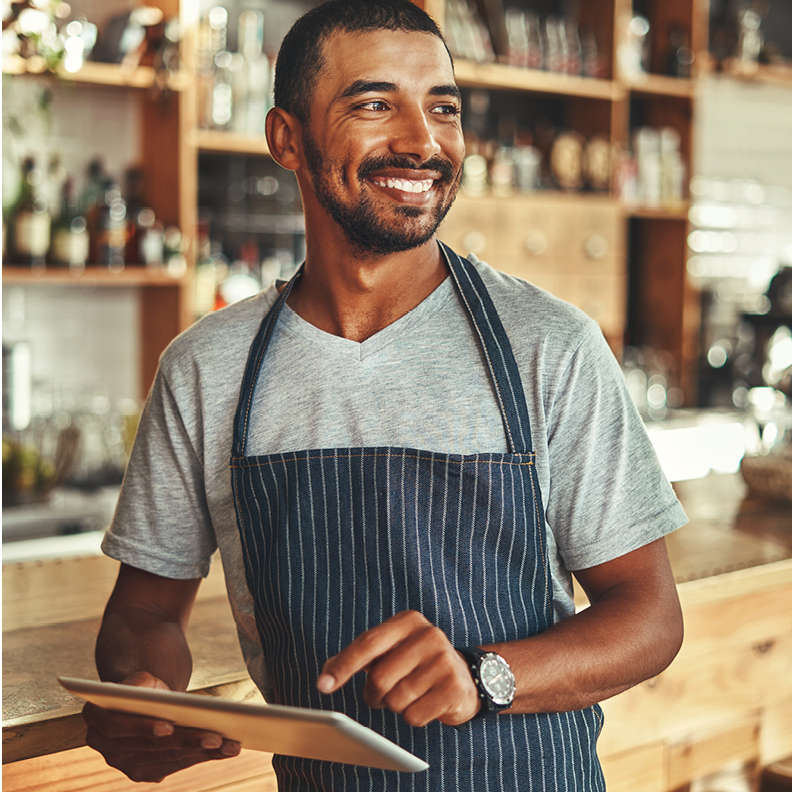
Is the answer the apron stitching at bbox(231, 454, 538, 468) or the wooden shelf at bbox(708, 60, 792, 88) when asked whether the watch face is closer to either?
the apron stitching at bbox(231, 454, 538, 468)

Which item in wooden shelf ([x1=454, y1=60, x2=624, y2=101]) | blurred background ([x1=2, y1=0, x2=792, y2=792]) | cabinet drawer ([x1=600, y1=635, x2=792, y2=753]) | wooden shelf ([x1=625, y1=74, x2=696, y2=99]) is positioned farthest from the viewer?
wooden shelf ([x1=625, y1=74, x2=696, y2=99])

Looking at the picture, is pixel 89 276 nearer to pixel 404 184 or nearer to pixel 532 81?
pixel 532 81

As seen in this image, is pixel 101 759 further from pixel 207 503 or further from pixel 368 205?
pixel 368 205

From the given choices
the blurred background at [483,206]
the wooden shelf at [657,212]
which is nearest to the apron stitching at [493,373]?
the blurred background at [483,206]

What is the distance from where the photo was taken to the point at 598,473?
102 cm

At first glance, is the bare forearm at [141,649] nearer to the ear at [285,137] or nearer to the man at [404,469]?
the man at [404,469]

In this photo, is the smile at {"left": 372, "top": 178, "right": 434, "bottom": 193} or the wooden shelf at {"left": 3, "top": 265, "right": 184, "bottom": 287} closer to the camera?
the smile at {"left": 372, "top": 178, "right": 434, "bottom": 193}

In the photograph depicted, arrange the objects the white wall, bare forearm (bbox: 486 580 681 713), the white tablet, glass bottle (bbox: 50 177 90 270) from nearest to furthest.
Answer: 1. the white tablet
2. bare forearm (bbox: 486 580 681 713)
3. glass bottle (bbox: 50 177 90 270)
4. the white wall

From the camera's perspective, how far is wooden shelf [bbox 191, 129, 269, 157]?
10.6 ft

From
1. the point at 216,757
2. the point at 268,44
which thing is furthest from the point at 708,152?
the point at 216,757

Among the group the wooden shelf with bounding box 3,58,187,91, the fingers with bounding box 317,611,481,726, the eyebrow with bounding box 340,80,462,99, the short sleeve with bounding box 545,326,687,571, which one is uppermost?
the wooden shelf with bounding box 3,58,187,91

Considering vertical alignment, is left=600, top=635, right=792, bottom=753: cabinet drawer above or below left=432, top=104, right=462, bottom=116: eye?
below

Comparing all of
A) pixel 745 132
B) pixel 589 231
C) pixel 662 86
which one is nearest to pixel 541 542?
pixel 589 231

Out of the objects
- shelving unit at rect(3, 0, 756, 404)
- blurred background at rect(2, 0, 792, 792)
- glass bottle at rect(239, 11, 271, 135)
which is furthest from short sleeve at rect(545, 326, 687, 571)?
glass bottle at rect(239, 11, 271, 135)
